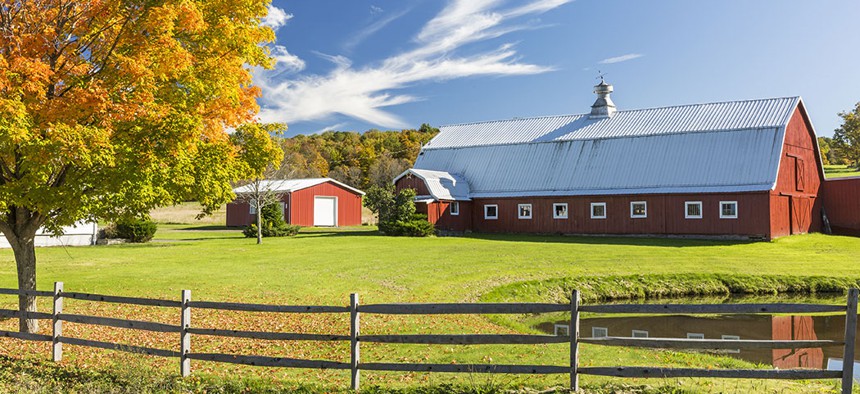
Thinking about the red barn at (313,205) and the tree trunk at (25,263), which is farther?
the red barn at (313,205)

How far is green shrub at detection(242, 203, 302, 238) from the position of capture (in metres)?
42.9

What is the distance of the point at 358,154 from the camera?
108 m

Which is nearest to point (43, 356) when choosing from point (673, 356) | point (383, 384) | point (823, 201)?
point (383, 384)

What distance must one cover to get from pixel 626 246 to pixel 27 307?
27.8 metres

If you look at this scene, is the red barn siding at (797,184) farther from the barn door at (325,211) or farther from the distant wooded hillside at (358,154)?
the distant wooded hillside at (358,154)

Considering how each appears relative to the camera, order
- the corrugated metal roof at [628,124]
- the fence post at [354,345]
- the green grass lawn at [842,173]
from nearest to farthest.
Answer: the fence post at [354,345], the corrugated metal roof at [628,124], the green grass lawn at [842,173]

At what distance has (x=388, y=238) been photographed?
135 feet

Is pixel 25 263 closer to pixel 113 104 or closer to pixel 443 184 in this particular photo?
pixel 113 104

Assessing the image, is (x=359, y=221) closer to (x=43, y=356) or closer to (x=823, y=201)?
(x=823, y=201)

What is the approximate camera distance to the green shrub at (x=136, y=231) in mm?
38188

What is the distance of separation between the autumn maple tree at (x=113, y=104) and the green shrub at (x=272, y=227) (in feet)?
93.2

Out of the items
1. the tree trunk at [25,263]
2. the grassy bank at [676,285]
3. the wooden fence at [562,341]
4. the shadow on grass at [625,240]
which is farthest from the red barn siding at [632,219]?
the tree trunk at [25,263]

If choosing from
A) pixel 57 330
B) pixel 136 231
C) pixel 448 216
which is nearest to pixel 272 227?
pixel 136 231

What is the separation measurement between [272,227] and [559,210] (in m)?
19.4
